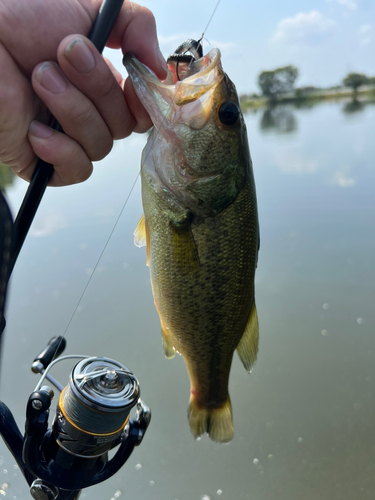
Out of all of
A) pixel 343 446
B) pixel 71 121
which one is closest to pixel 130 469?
pixel 343 446

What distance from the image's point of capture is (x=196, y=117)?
135 centimetres

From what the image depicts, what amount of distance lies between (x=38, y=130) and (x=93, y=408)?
36.9 inches

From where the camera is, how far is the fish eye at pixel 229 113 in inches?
53.0

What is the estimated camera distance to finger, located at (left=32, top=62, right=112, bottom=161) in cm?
116

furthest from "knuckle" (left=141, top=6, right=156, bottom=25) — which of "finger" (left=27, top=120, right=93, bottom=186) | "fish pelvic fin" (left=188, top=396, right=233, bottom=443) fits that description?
"fish pelvic fin" (left=188, top=396, right=233, bottom=443)

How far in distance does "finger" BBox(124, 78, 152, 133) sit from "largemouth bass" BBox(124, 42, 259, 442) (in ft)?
0.41

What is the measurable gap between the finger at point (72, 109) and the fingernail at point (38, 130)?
0.06 m

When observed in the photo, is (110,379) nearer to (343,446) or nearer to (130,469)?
(130,469)

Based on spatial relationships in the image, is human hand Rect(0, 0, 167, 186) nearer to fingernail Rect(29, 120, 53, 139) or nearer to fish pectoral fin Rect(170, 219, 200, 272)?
fingernail Rect(29, 120, 53, 139)

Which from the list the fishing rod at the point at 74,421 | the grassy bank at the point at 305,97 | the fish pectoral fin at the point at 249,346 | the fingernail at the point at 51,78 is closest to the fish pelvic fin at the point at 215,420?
the fish pectoral fin at the point at 249,346

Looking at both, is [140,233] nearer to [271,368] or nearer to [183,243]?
[183,243]

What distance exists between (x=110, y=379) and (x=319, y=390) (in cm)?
284

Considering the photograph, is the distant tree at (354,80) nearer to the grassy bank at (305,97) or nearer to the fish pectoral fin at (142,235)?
the grassy bank at (305,97)

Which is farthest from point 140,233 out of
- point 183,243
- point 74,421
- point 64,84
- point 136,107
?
point 74,421
